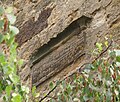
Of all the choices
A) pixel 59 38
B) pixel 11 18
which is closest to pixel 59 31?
pixel 59 38

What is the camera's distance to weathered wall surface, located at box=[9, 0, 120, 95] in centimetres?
345

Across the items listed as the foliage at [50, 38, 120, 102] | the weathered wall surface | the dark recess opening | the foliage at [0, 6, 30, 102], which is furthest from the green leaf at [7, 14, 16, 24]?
the dark recess opening

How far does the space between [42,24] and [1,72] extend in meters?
2.23

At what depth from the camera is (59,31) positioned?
3559mm

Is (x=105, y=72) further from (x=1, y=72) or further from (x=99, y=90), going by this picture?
(x=1, y=72)

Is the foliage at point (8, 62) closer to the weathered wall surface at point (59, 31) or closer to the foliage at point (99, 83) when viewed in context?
the foliage at point (99, 83)

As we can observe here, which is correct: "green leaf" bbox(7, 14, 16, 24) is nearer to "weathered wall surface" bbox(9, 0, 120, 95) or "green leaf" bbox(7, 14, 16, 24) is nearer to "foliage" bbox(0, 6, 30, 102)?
"foliage" bbox(0, 6, 30, 102)

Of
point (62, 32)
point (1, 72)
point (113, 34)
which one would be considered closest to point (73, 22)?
point (62, 32)

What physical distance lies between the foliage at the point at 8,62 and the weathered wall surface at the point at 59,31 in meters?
1.97

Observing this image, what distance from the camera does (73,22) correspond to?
11.9 ft

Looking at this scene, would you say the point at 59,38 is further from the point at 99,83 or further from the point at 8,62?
the point at 8,62

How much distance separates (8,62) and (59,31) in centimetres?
227

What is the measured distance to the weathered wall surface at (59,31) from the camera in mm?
3453

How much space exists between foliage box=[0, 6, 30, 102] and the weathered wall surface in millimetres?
1969
